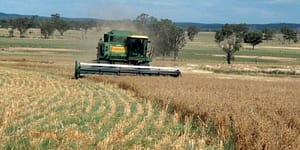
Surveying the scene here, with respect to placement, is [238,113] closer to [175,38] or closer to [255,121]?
[255,121]

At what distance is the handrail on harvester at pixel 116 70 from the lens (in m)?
29.2

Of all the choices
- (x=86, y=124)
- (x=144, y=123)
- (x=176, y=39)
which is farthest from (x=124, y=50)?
(x=176, y=39)

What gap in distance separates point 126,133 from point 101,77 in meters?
17.9

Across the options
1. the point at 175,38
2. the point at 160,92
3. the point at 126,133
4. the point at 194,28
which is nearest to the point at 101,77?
the point at 160,92

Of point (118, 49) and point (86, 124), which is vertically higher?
point (118, 49)

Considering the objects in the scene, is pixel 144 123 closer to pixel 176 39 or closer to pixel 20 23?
pixel 176 39

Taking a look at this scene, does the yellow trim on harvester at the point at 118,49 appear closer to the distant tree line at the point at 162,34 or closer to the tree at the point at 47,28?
the distant tree line at the point at 162,34

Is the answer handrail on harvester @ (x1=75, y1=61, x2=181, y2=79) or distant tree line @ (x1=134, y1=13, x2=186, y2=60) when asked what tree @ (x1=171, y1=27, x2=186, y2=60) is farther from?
handrail on harvester @ (x1=75, y1=61, x2=181, y2=79)

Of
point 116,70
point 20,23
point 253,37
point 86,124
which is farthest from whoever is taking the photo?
point 20,23

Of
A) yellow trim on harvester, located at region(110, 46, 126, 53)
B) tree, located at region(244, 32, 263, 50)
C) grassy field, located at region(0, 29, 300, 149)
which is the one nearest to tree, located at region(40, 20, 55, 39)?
tree, located at region(244, 32, 263, 50)

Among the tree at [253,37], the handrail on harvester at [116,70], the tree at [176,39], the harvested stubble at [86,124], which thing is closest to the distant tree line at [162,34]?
the tree at [176,39]

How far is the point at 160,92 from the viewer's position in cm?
1877

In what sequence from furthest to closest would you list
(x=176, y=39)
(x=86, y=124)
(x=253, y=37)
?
(x=253, y=37)
(x=176, y=39)
(x=86, y=124)

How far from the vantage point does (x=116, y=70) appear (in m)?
29.8
